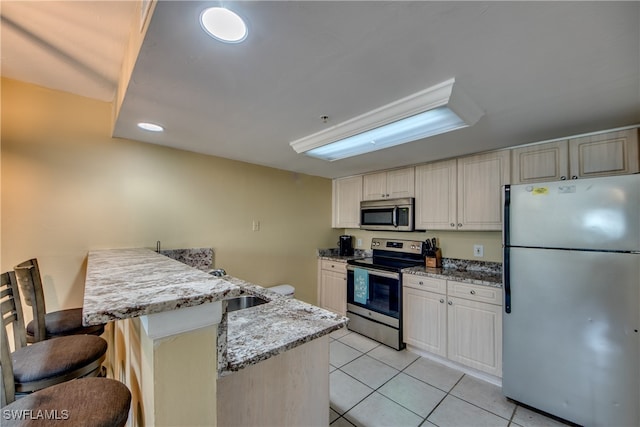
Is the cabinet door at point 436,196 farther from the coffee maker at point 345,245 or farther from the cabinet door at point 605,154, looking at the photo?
the coffee maker at point 345,245

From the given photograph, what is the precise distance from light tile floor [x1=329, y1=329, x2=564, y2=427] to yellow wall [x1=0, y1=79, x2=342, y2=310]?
1476mm

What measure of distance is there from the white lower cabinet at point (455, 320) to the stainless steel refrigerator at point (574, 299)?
0.64ft

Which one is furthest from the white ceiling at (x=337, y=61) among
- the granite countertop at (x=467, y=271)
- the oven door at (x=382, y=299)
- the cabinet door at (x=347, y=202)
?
the cabinet door at (x=347, y=202)

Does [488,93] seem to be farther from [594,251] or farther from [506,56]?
[594,251]

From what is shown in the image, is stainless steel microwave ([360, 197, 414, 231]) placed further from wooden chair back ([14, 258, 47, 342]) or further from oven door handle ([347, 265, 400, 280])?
wooden chair back ([14, 258, 47, 342])

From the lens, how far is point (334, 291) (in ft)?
11.5

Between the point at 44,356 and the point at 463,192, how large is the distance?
10.4ft

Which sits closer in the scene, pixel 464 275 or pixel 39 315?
pixel 39 315

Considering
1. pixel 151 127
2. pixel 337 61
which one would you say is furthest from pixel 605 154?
pixel 151 127

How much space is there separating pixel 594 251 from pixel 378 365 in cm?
187

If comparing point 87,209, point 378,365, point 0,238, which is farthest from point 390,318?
point 0,238

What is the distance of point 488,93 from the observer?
142 centimetres

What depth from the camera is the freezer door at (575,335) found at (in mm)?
1532

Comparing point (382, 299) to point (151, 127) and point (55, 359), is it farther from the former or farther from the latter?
point (151, 127)
